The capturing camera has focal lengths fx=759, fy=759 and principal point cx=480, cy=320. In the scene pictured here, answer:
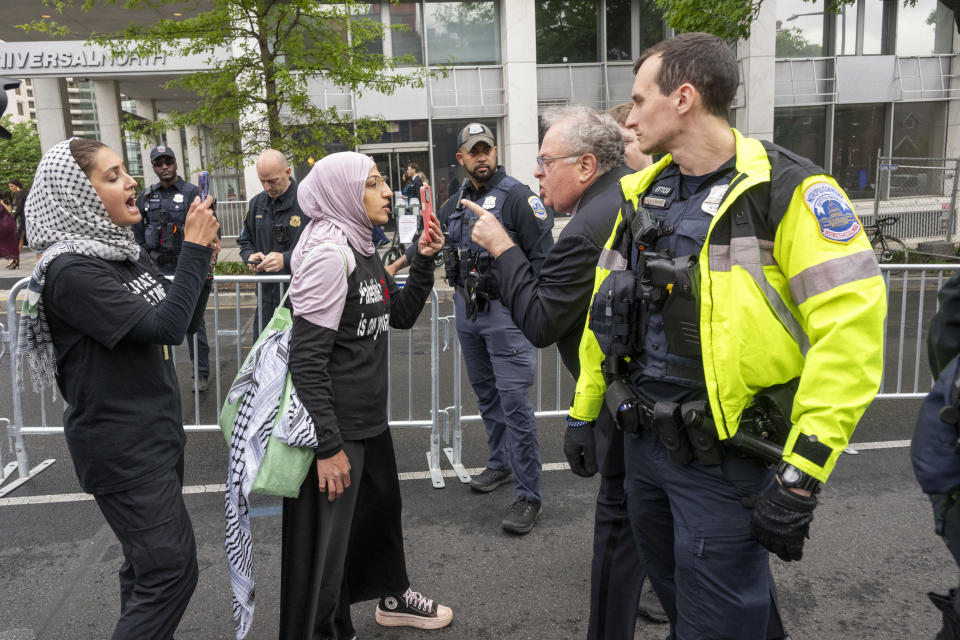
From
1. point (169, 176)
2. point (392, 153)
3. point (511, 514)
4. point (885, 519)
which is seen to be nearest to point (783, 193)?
point (511, 514)

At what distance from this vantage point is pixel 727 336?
2.01m

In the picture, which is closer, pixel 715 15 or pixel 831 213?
pixel 831 213

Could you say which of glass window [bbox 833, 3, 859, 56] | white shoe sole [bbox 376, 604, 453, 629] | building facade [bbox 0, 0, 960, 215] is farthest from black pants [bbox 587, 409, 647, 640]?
glass window [bbox 833, 3, 859, 56]

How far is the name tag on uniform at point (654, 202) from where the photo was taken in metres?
2.31

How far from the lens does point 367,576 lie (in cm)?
334

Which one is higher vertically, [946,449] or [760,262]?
[760,262]

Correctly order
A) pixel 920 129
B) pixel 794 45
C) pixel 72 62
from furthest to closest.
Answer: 1. pixel 920 129
2. pixel 794 45
3. pixel 72 62

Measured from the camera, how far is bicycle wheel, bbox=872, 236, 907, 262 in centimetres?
1488

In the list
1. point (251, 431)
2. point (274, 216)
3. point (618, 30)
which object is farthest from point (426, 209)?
point (618, 30)

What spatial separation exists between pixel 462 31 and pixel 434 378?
640 inches

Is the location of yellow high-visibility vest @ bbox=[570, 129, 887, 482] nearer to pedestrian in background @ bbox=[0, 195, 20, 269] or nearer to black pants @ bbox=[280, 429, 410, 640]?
black pants @ bbox=[280, 429, 410, 640]

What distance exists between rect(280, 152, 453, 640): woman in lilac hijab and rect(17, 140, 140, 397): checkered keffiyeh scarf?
2.22 feet

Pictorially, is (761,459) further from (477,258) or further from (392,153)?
(392,153)

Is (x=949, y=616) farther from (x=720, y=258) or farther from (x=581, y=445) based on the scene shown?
(x=581, y=445)
